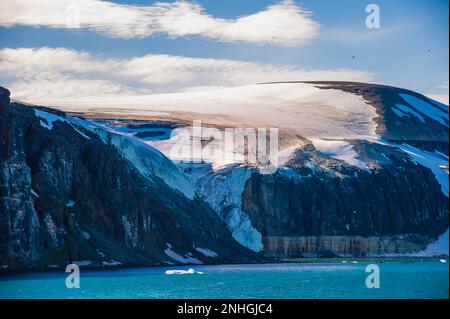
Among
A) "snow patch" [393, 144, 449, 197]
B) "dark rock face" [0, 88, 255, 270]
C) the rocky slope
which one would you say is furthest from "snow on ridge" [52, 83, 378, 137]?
"dark rock face" [0, 88, 255, 270]

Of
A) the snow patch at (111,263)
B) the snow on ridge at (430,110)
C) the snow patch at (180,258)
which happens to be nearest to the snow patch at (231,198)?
the snow patch at (180,258)

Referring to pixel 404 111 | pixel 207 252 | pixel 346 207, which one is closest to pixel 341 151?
pixel 346 207

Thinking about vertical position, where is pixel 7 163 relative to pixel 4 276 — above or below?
above

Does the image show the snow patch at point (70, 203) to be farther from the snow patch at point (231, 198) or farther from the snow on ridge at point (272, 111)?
the snow on ridge at point (272, 111)
